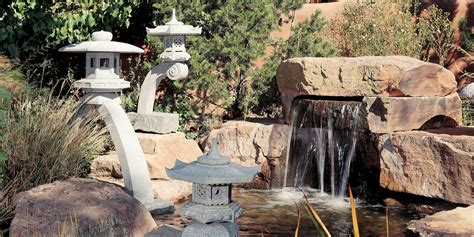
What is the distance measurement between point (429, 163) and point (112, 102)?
3.66 m

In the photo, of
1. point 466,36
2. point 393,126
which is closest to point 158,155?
point 393,126

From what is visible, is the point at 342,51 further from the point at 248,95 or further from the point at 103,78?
the point at 103,78

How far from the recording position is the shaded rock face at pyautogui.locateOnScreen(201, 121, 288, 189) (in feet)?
32.7

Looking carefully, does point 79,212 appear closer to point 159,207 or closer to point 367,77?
point 159,207

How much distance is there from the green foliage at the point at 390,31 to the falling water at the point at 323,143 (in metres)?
2.27

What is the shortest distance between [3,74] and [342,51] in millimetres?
6098

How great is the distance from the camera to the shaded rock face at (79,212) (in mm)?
5781

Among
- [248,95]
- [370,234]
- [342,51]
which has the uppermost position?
[342,51]

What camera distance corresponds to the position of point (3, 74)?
7848mm

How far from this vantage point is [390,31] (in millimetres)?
11695

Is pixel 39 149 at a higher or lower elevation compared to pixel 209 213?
higher

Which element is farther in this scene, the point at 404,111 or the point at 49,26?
the point at 49,26

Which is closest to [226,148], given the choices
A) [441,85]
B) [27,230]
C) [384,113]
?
[384,113]

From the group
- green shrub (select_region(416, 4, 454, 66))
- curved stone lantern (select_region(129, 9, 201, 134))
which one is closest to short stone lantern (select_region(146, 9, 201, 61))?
curved stone lantern (select_region(129, 9, 201, 134))
